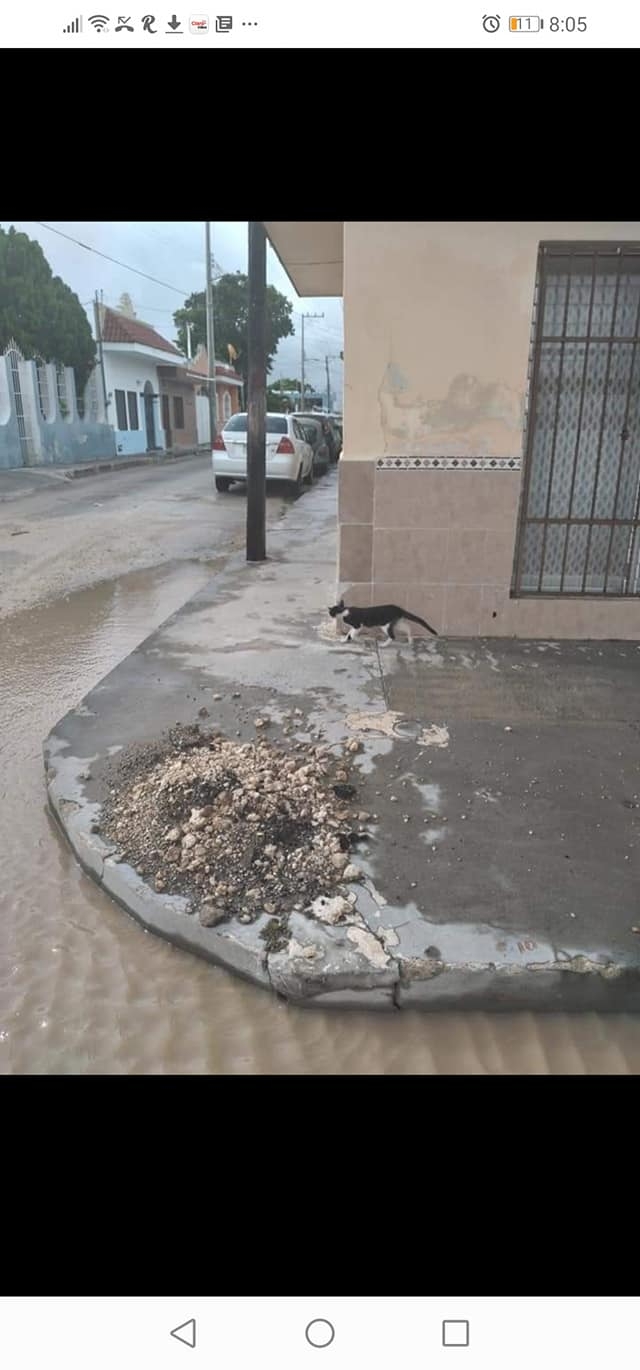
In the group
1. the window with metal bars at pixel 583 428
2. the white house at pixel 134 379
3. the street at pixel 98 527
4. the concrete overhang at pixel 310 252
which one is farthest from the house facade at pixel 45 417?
the window with metal bars at pixel 583 428

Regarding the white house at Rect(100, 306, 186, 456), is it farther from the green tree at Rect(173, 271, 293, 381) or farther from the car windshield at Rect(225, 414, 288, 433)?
the car windshield at Rect(225, 414, 288, 433)

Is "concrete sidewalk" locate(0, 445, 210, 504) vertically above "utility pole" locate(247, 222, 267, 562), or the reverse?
"utility pole" locate(247, 222, 267, 562)

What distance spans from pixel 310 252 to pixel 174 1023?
7.69m

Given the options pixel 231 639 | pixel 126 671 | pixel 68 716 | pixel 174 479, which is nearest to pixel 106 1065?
pixel 68 716

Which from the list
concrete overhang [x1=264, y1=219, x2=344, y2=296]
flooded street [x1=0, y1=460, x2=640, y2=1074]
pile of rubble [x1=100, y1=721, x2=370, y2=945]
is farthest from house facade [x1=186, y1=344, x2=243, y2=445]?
flooded street [x1=0, y1=460, x2=640, y2=1074]

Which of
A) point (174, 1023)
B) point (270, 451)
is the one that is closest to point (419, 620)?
point (174, 1023)

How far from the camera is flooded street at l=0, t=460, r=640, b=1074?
2.22 metres

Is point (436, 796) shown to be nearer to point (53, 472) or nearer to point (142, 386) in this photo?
point (53, 472)

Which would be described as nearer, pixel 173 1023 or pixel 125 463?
pixel 173 1023

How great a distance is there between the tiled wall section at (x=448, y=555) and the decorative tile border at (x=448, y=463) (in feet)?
0.10

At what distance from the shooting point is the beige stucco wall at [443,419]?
4.92 meters

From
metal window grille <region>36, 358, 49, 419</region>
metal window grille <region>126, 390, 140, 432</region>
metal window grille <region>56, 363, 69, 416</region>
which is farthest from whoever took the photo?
metal window grille <region>126, 390, 140, 432</region>

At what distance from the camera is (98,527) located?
39.5 ft

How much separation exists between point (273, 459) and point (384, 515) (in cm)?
1010
